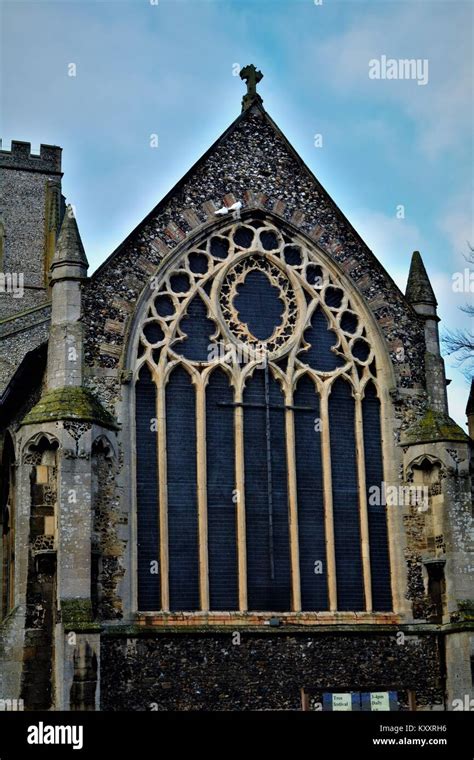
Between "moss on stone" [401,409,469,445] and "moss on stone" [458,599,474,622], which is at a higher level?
"moss on stone" [401,409,469,445]

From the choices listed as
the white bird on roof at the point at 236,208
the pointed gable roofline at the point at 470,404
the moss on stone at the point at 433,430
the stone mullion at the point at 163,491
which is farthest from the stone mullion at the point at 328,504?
the pointed gable roofline at the point at 470,404

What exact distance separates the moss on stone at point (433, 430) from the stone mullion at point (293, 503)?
7.74 ft

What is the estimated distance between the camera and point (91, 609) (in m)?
22.2

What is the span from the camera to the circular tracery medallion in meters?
25.7

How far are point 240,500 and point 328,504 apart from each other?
1.79 meters

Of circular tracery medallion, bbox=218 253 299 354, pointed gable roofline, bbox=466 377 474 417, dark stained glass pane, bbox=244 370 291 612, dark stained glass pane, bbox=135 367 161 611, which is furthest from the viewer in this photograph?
pointed gable roofline, bbox=466 377 474 417

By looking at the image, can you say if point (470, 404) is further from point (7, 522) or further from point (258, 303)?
point (7, 522)

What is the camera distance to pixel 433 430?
25.7m

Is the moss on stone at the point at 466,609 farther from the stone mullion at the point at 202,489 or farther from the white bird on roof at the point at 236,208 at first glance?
the white bird on roof at the point at 236,208

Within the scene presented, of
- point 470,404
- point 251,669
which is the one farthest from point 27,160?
point 251,669

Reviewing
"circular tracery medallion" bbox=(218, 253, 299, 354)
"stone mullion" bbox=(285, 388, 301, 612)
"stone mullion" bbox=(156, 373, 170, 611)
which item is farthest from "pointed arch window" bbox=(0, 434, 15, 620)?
"stone mullion" bbox=(285, 388, 301, 612)

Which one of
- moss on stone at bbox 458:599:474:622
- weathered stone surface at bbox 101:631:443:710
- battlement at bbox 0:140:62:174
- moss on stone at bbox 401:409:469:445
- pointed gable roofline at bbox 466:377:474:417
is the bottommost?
weathered stone surface at bbox 101:631:443:710

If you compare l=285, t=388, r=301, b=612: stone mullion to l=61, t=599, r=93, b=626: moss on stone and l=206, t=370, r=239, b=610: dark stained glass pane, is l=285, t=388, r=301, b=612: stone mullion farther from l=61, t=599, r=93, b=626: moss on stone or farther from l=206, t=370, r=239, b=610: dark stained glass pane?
l=61, t=599, r=93, b=626: moss on stone

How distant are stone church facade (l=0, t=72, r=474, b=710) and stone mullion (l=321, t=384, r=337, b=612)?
0.14 ft
